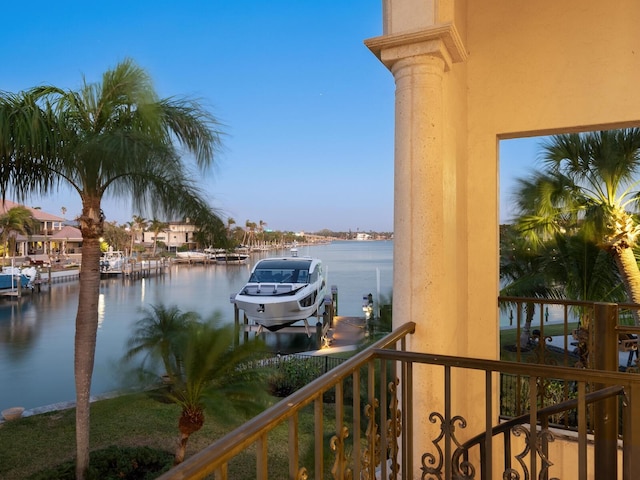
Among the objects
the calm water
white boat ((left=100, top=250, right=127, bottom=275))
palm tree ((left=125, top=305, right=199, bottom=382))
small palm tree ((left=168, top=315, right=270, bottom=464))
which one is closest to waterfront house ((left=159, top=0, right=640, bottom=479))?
the calm water

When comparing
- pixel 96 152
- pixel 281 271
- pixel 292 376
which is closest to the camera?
pixel 96 152

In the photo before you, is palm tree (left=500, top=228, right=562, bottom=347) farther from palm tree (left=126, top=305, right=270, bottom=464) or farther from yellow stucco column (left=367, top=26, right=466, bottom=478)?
yellow stucco column (left=367, top=26, right=466, bottom=478)

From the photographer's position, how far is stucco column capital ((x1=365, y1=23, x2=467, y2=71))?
2.07 metres

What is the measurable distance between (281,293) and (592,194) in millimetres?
11676

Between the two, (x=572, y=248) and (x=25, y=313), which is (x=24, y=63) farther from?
(x=572, y=248)

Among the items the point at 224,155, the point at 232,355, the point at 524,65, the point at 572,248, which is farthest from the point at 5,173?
the point at 572,248

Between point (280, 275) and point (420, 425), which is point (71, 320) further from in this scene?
point (420, 425)

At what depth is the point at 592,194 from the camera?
795 centimetres

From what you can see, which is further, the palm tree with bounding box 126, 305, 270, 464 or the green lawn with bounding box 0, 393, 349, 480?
the green lawn with bounding box 0, 393, 349, 480

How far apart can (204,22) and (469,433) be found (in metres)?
42.9

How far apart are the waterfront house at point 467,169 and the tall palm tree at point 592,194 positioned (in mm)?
5116

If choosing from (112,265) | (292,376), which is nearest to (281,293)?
(292,376)

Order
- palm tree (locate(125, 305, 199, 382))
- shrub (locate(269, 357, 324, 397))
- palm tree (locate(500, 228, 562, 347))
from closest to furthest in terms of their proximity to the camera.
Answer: palm tree (locate(125, 305, 199, 382)) < palm tree (locate(500, 228, 562, 347)) < shrub (locate(269, 357, 324, 397))

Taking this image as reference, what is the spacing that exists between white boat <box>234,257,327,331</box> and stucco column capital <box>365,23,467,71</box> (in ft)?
48.7
